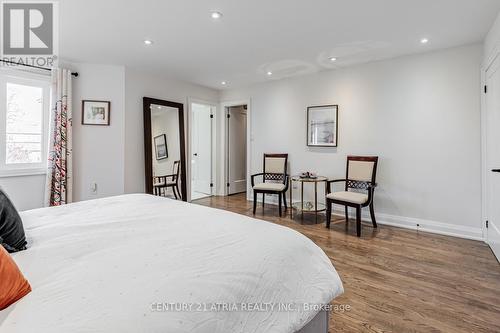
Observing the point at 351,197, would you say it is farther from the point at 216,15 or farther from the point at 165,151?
the point at 165,151

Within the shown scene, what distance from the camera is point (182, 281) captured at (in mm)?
852

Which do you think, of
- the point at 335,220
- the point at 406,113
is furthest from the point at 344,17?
the point at 335,220

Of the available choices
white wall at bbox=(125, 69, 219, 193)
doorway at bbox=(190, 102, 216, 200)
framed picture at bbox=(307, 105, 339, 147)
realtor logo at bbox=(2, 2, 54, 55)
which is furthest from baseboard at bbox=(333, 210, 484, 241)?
realtor logo at bbox=(2, 2, 54, 55)

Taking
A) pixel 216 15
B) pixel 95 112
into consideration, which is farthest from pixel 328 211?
pixel 95 112

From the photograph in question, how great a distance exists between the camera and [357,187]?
3.96 meters

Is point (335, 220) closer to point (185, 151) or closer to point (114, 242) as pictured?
point (185, 151)

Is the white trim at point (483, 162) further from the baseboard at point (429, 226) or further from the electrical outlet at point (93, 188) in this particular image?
the electrical outlet at point (93, 188)

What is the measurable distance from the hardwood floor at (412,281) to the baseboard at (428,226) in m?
0.15

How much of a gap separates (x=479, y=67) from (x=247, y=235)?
3802 millimetres

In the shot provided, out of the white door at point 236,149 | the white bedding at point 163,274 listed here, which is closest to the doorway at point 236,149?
the white door at point 236,149

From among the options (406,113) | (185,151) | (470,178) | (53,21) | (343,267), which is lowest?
(343,267)

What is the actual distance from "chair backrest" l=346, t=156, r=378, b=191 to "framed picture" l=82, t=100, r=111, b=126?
392 centimetres

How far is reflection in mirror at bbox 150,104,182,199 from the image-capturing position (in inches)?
181

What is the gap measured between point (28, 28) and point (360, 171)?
4.50m
